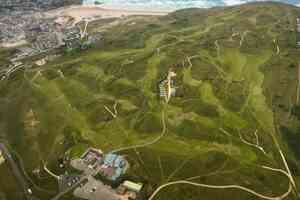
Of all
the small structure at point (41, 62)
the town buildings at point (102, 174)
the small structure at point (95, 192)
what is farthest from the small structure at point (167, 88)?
the small structure at point (41, 62)

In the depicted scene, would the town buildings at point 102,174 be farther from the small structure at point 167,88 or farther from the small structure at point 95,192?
the small structure at point 167,88

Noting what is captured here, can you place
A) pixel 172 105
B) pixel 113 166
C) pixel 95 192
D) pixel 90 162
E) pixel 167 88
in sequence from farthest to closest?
1. pixel 167 88
2. pixel 172 105
3. pixel 90 162
4. pixel 113 166
5. pixel 95 192

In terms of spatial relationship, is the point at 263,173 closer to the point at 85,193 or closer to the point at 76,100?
the point at 85,193

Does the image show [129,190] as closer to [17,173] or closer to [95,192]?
[95,192]

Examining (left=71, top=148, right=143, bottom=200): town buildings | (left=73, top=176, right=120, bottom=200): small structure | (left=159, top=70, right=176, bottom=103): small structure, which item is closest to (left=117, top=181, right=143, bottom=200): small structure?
(left=71, top=148, right=143, bottom=200): town buildings

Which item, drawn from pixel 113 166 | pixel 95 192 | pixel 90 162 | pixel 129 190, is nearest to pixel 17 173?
pixel 90 162
